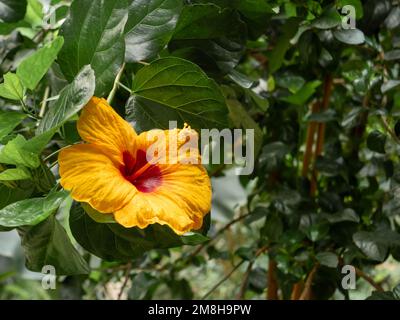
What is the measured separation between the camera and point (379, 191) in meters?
0.95

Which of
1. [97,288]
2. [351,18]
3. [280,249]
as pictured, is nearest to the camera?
[351,18]

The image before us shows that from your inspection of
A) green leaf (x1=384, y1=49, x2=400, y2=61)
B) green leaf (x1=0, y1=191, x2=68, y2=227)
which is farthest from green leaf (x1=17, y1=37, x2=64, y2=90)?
green leaf (x1=384, y1=49, x2=400, y2=61)

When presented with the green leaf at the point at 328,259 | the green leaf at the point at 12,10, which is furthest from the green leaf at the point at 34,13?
the green leaf at the point at 328,259

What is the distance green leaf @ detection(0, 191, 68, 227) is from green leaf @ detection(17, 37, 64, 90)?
11 centimetres

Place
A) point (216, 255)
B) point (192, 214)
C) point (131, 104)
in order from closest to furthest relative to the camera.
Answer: point (192, 214) < point (131, 104) < point (216, 255)

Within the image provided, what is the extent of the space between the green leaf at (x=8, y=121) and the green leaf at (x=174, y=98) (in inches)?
4.0

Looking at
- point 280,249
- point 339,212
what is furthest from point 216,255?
point 339,212

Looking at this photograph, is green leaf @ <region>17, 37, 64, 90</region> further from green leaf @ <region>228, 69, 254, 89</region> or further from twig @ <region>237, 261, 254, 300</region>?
twig @ <region>237, 261, 254, 300</region>

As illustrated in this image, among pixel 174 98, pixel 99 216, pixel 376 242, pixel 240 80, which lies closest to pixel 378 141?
pixel 376 242

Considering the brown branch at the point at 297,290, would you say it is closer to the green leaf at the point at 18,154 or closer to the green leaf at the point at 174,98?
the green leaf at the point at 174,98

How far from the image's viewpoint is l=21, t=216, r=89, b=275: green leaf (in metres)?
0.53

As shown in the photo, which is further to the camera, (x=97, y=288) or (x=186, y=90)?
(x=97, y=288)

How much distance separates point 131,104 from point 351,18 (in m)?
0.35

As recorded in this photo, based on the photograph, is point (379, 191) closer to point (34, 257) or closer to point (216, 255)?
point (216, 255)
